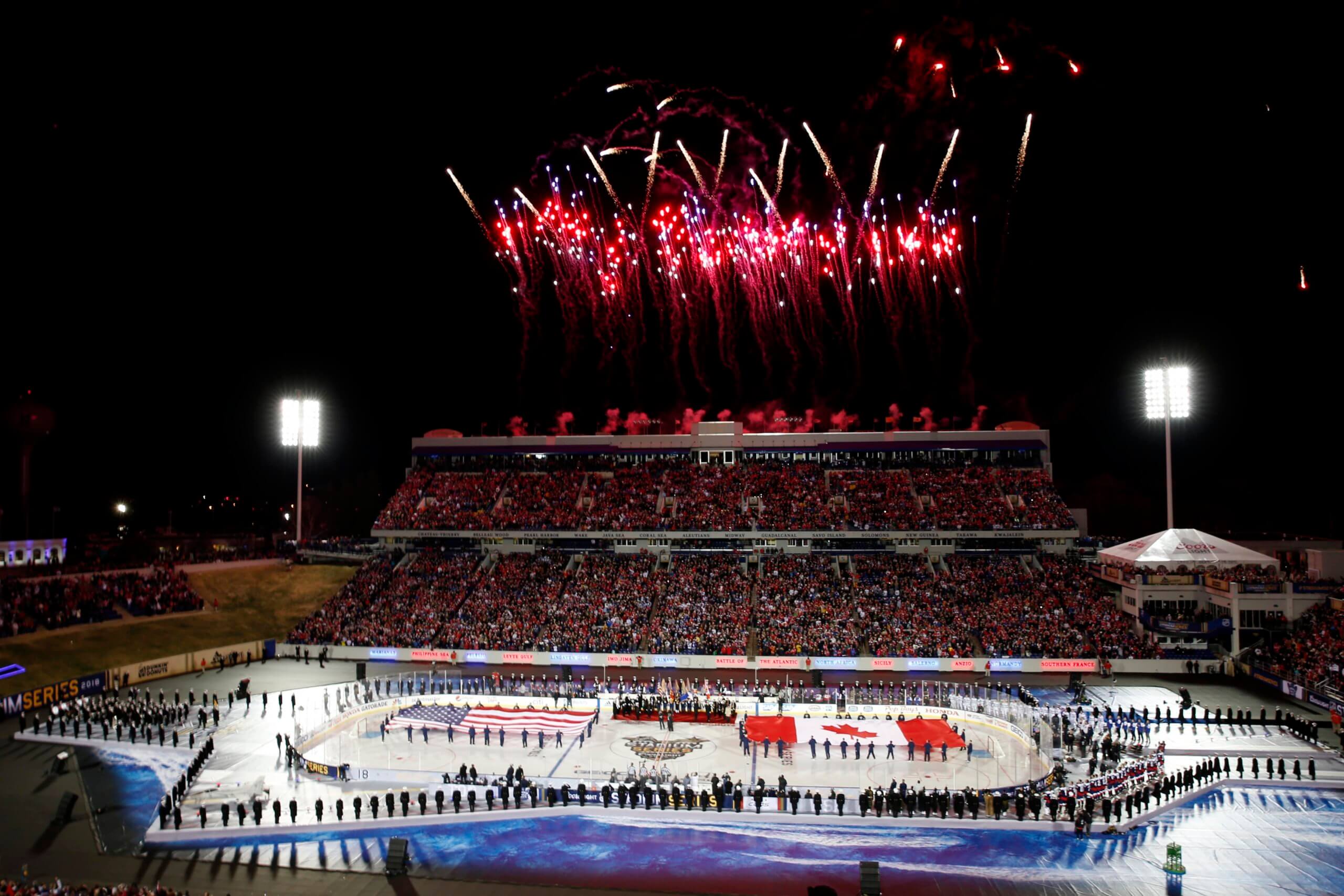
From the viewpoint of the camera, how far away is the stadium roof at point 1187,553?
3950 cm

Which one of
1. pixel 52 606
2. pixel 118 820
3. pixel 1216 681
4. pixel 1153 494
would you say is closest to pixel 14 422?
pixel 52 606

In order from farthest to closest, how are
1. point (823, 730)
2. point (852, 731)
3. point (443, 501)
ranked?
point (443, 501) → point (823, 730) → point (852, 731)

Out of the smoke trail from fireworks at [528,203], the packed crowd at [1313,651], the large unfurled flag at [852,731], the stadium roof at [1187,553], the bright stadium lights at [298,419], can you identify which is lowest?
the large unfurled flag at [852,731]

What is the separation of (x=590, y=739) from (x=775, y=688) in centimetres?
1039

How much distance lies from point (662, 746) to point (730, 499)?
27.1 metres

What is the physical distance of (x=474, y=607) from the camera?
50.7 metres

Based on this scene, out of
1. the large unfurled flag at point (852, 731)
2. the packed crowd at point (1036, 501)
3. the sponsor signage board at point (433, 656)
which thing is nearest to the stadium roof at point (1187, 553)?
the packed crowd at point (1036, 501)

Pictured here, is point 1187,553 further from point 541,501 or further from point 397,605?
point 397,605

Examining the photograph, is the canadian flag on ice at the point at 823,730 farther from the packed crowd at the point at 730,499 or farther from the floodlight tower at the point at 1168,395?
the floodlight tower at the point at 1168,395

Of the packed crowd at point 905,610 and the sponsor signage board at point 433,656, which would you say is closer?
the packed crowd at point 905,610

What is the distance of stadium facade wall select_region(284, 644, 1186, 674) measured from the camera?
1708 inches

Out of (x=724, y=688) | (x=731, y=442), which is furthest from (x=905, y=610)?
(x=731, y=442)

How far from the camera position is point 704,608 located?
4878cm

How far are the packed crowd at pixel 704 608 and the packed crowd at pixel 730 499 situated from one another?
A: 9.79 ft
